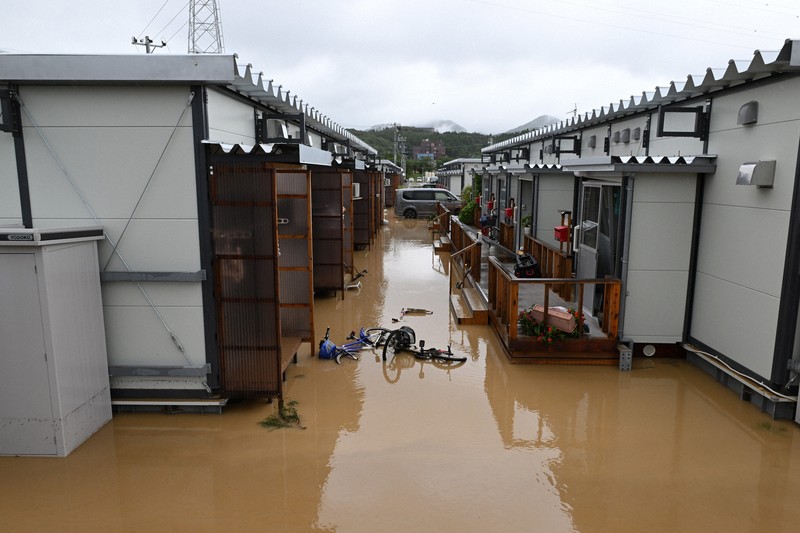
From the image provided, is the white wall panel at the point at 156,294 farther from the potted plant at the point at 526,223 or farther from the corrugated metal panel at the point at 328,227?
the potted plant at the point at 526,223

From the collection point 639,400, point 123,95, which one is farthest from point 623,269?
point 123,95

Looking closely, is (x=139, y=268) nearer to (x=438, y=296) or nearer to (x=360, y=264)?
(x=438, y=296)

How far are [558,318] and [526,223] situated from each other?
6.25 metres

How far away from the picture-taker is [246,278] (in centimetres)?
513

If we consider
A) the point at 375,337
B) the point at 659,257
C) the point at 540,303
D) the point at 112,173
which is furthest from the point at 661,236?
the point at 112,173

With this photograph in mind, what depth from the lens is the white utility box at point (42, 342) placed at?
172 inches

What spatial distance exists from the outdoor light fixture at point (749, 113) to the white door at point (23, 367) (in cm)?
692

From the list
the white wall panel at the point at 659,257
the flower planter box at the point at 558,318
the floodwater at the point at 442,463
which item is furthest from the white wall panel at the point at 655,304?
the flower planter box at the point at 558,318

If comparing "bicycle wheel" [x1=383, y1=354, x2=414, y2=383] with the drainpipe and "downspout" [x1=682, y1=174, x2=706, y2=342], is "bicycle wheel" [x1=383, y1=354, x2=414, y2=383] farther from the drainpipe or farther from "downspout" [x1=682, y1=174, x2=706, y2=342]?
"downspout" [x1=682, y1=174, x2=706, y2=342]

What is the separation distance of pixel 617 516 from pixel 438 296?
6845 millimetres

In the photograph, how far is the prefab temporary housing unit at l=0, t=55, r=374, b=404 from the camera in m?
4.85

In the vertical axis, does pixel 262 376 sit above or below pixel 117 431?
above

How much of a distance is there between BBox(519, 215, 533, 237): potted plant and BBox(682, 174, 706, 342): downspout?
5637 millimetres

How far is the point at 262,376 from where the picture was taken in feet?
17.4
